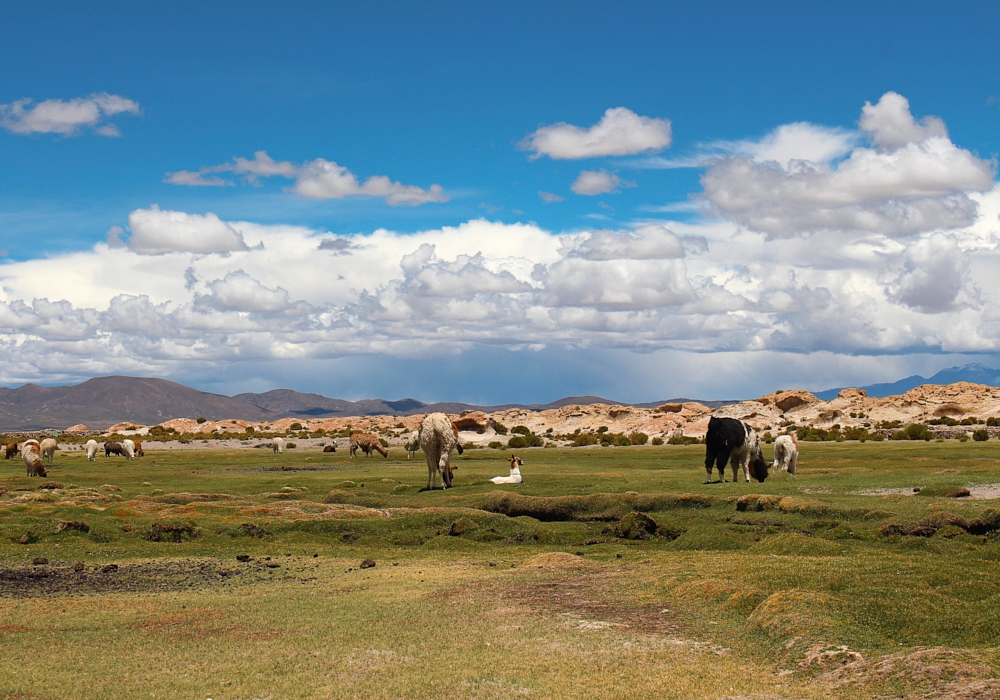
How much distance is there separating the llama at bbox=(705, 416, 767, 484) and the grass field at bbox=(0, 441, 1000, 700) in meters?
3.00

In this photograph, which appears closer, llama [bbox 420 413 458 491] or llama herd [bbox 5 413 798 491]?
llama herd [bbox 5 413 798 491]

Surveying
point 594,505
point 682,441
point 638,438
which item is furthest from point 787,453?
point 638,438

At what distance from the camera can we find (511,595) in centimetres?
1278

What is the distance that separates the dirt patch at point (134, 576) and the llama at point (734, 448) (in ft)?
57.4

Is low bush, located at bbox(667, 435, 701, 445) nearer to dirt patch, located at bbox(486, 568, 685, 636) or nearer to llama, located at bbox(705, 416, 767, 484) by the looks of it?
llama, located at bbox(705, 416, 767, 484)

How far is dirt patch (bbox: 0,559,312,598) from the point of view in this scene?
14516 millimetres

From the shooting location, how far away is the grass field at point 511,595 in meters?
8.63

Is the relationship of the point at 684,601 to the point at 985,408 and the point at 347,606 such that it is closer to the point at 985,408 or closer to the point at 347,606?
the point at 347,606

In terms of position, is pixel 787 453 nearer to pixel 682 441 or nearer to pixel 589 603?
pixel 589 603

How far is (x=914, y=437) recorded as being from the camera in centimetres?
5766

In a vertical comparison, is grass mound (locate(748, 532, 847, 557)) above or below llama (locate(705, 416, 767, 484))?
below

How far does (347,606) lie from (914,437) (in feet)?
183

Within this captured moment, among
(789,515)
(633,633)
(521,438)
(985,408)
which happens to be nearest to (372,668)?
(633,633)

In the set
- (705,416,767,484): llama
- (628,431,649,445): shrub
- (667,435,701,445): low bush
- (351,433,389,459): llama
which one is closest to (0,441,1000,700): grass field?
A: (705,416,767,484): llama
